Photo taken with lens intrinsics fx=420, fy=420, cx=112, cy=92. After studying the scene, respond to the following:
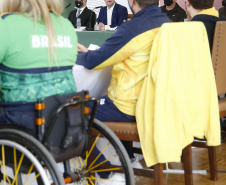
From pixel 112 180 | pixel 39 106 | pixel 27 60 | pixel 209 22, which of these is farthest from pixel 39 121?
pixel 209 22

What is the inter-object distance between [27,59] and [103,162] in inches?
32.0

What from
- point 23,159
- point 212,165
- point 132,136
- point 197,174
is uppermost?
point 23,159

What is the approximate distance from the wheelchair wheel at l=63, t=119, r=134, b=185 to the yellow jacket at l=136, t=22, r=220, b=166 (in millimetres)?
197

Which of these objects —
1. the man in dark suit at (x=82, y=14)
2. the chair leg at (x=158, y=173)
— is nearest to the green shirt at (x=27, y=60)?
the chair leg at (x=158, y=173)

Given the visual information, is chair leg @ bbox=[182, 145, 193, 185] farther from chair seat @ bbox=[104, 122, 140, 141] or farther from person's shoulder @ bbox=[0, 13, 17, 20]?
person's shoulder @ bbox=[0, 13, 17, 20]

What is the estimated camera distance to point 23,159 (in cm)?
142

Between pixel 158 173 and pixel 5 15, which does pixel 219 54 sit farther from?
pixel 5 15

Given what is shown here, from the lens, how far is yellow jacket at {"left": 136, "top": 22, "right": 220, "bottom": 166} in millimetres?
1839

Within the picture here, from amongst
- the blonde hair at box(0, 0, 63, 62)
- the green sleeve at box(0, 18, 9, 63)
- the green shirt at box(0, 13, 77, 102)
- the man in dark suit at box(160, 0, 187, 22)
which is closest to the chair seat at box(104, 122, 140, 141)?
the green shirt at box(0, 13, 77, 102)

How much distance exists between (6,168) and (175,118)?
2.52 ft

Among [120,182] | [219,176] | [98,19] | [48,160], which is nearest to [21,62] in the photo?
[48,160]

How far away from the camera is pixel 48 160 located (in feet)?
4.30

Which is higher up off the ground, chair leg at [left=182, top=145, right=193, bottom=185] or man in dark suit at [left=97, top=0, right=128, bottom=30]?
man in dark suit at [left=97, top=0, right=128, bottom=30]

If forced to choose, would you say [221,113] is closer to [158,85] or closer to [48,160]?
[158,85]
